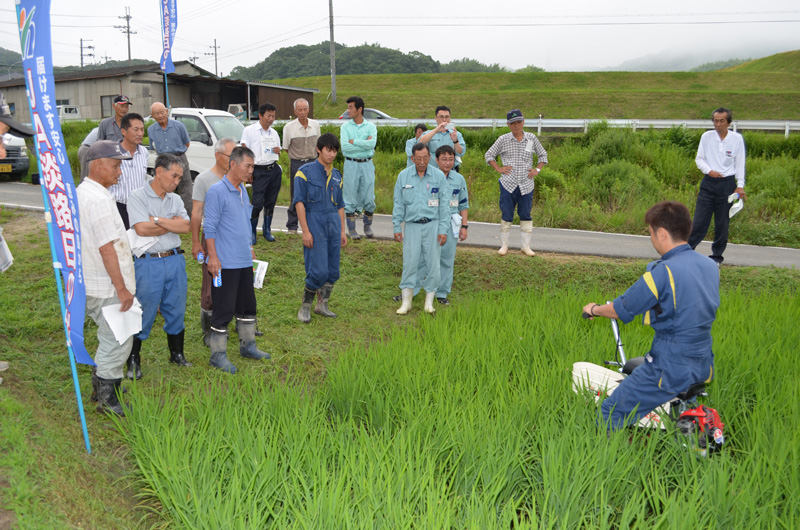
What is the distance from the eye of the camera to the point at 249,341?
574 centimetres

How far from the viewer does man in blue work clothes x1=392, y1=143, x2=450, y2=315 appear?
678cm

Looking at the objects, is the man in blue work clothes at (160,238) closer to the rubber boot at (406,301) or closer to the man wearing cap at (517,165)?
the rubber boot at (406,301)

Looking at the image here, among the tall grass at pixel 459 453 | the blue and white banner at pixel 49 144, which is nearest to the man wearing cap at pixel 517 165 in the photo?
the tall grass at pixel 459 453

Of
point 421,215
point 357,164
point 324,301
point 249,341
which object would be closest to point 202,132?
point 357,164

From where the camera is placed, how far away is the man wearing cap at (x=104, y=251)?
3.96m

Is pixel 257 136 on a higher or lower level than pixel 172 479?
higher

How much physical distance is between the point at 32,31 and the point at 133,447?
8.14 ft

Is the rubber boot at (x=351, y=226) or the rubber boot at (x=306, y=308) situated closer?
the rubber boot at (x=306, y=308)

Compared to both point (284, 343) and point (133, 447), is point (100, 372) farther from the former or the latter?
point (284, 343)

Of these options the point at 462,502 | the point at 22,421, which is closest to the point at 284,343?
the point at 22,421

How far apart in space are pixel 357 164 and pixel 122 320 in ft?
18.4

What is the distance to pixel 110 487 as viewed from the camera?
143 inches

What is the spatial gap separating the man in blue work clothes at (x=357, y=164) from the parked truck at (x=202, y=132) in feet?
16.0

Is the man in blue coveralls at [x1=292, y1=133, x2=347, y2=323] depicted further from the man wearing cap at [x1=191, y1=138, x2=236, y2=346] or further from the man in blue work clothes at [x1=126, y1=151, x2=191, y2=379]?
the man in blue work clothes at [x1=126, y1=151, x2=191, y2=379]
